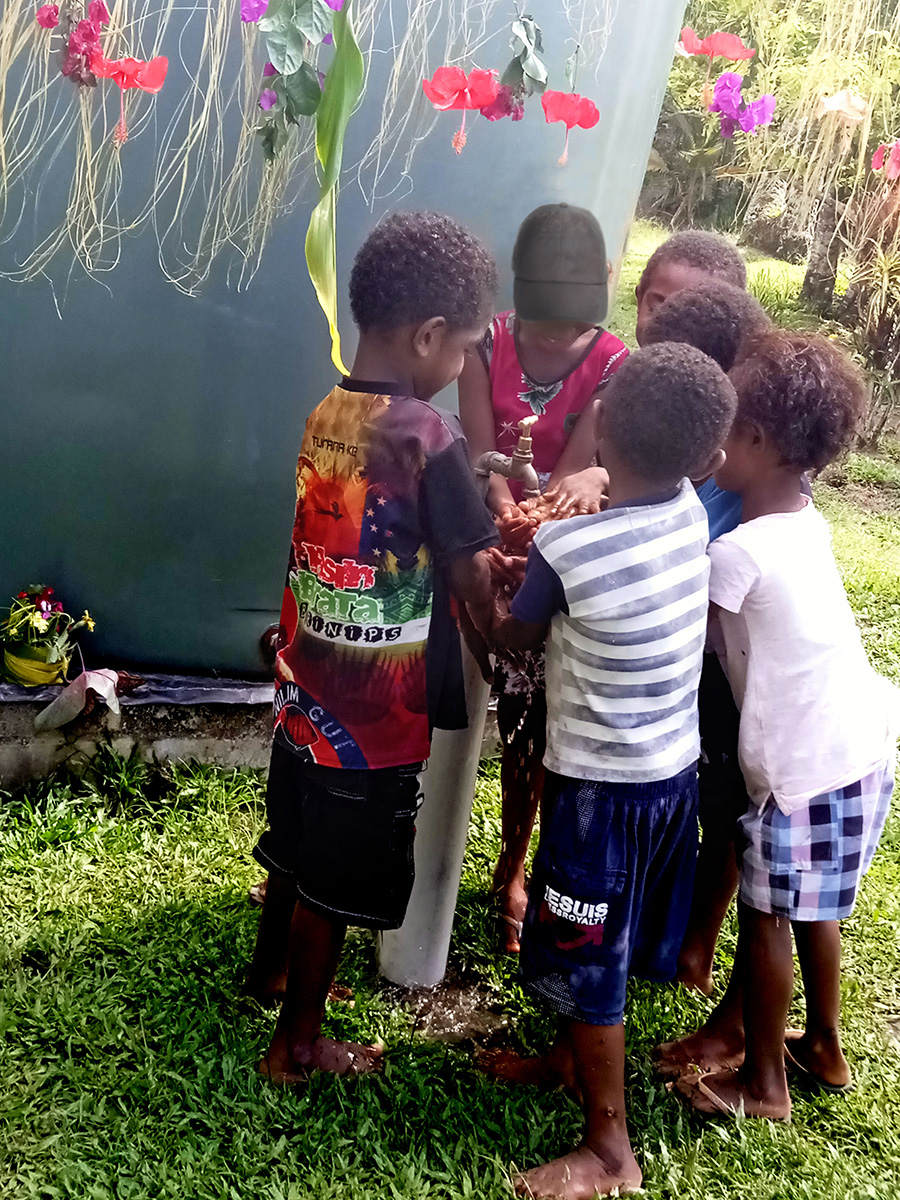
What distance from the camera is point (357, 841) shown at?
181 cm

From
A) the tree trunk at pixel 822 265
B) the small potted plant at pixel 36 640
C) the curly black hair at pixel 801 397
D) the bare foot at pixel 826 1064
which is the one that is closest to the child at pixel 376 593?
the curly black hair at pixel 801 397

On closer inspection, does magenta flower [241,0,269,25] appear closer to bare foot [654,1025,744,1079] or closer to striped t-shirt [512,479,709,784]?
striped t-shirt [512,479,709,784]

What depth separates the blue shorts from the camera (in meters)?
1.74

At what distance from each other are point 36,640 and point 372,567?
1.39 m

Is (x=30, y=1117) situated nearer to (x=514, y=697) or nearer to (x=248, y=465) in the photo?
(x=514, y=697)

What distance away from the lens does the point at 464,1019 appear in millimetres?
2244

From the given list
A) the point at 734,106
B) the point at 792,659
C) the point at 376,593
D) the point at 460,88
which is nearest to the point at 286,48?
the point at 376,593

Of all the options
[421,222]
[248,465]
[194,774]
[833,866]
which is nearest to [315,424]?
[421,222]

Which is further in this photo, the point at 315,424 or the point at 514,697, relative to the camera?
the point at 514,697

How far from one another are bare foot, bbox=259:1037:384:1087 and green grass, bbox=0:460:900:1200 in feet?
0.08

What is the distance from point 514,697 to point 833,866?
72 centimetres

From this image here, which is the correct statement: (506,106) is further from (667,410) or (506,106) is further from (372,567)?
(372,567)

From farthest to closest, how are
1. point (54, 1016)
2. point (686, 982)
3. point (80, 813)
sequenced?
point (80, 813) < point (686, 982) < point (54, 1016)

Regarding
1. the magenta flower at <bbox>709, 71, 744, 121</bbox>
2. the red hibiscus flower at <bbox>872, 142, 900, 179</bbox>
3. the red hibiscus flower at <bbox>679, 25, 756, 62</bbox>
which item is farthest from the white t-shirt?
the red hibiscus flower at <bbox>872, 142, 900, 179</bbox>
